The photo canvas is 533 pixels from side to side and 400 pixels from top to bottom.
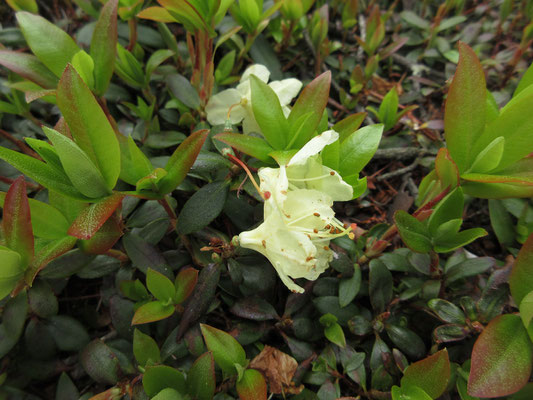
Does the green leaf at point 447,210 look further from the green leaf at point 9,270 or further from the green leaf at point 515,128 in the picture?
the green leaf at point 9,270

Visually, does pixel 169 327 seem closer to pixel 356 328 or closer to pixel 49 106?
pixel 356 328

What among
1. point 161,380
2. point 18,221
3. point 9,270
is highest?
point 18,221

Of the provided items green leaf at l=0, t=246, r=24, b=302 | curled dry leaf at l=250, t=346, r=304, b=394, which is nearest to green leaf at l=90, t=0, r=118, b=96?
green leaf at l=0, t=246, r=24, b=302

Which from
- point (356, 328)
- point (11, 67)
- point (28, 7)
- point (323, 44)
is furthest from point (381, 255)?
point (28, 7)

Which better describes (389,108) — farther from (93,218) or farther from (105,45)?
(93,218)

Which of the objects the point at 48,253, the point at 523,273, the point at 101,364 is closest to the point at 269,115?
the point at 48,253

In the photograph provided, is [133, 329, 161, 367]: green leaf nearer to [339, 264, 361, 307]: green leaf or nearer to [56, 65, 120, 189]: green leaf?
[56, 65, 120, 189]: green leaf

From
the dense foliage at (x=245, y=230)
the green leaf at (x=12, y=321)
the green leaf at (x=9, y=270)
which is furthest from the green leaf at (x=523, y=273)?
the green leaf at (x=12, y=321)
